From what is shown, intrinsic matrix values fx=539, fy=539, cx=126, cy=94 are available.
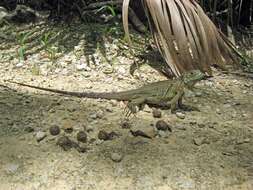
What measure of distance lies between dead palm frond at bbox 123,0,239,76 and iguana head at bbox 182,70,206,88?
0.09 meters

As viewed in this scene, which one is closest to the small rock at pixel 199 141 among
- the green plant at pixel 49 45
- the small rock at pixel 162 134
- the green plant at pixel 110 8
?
the small rock at pixel 162 134

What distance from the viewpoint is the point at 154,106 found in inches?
142

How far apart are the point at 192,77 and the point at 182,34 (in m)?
0.34

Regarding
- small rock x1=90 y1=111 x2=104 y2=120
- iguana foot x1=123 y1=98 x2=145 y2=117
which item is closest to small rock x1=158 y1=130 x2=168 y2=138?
iguana foot x1=123 y1=98 x2=145 y2=117

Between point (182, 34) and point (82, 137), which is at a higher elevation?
point (182, 34)

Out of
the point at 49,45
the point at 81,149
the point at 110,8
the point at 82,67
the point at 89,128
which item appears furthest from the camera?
the point at 110,8

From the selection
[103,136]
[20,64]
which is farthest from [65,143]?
[20,64]

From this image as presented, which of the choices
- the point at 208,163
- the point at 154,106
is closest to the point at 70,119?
the point at 154,106

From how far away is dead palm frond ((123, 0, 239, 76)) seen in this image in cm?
384

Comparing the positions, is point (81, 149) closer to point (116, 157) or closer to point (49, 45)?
point (116, 157)

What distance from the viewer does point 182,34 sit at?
3.85 meters

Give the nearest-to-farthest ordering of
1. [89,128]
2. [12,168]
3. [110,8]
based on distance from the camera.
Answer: [12,168] → [89,128] → [110,8]

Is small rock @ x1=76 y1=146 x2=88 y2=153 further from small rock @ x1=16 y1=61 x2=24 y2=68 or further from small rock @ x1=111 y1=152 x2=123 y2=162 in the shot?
small rock @ x1=16 y1=61 x2=24 y2=68

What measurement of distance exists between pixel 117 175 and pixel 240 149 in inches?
29.8
